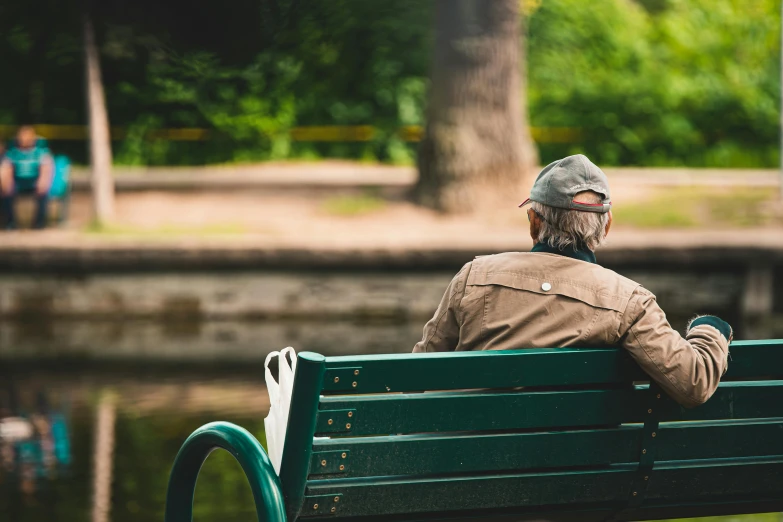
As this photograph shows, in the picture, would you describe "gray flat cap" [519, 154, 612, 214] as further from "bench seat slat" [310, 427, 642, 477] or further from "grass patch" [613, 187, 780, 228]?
"grass patch" [613, 187, 780, 228]

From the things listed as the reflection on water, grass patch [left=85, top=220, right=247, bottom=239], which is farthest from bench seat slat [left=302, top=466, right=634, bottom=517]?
grass patch [left=85, top=220, right=247, bottom=239]

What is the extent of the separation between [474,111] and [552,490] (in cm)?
1017

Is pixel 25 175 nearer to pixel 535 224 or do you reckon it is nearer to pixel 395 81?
pixel 395 81

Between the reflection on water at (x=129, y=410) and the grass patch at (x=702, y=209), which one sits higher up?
the grass patch at (x=702, y=209)

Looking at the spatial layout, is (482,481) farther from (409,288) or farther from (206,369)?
(409,288)

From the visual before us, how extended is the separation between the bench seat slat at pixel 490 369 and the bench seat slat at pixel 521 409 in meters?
0.04

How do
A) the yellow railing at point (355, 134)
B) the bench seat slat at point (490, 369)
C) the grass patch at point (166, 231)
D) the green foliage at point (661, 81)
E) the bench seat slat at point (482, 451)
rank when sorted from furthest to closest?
1. the green foliage at point (661, 81)
2. the yellow railing at point (355, 134)
3. the grass patch at point (166, 231)
4. the bench seat slat at point (482, 451)
5. the bench seat slat at point (490, 369)

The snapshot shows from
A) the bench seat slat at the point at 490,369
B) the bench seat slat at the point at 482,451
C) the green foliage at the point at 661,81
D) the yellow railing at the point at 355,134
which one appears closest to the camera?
the bench seat slat at the point at 490,369

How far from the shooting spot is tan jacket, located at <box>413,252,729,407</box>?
2861 millimetres

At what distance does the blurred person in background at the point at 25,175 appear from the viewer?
485 inches

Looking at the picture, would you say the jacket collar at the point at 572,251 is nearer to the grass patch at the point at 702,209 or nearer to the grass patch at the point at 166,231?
the grass patch at the point at 166,231

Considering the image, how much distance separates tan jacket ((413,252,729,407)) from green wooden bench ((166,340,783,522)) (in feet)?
0.25

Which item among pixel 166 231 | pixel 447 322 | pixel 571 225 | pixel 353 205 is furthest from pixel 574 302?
pixel 353 205

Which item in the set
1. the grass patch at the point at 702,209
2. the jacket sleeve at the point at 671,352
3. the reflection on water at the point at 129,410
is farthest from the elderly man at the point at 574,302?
the grass patch at the point at 702,209
